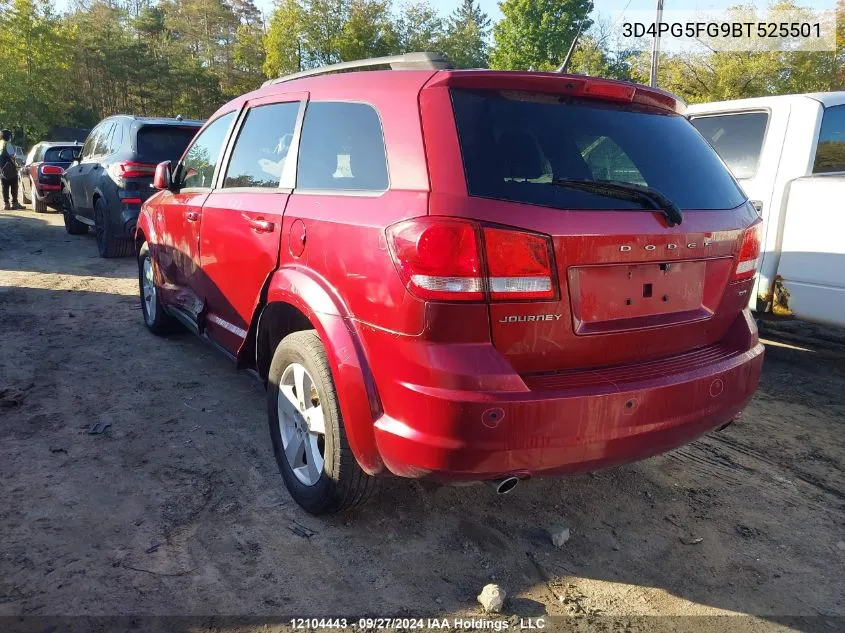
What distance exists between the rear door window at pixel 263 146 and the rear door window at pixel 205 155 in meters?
0.29

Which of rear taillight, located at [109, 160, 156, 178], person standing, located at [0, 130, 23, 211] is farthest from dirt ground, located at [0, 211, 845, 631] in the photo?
person standing, located at [0, 130, 23, 211]

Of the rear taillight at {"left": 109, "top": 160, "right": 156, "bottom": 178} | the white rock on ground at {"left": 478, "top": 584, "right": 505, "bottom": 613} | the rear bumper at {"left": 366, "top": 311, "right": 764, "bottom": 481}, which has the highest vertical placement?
the rear taillight at {"left": 109, "top": 160, "right": 156, "bottom": 178}

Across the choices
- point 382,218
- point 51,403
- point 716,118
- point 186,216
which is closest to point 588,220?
point 382,218

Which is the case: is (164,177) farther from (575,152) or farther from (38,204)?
(38,204)

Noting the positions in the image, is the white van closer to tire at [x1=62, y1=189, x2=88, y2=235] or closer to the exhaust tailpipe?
the exhaust tailpipe

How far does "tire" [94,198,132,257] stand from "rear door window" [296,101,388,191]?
6936 millimetres

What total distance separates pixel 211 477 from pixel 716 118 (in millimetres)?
5336

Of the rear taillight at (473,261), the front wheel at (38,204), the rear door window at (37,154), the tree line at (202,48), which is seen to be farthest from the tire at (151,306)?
the tree line at (202,48)

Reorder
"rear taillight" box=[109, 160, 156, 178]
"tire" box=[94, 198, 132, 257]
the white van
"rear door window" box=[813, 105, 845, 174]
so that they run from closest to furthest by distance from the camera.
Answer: the white van, "rear door window" box=[813, 105, 845, 174], "rear taillight" box=[109, 160, 156, 178], "tire" box=[94, 198, 132, 257]

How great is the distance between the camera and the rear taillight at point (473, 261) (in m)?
2.05

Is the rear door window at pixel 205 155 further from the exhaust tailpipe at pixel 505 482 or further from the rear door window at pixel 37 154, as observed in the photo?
the rear door window at pixel 37 154

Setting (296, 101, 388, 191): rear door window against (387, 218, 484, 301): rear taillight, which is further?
(296, 101, 388, 191): rear door window

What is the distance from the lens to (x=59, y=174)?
45.7ft

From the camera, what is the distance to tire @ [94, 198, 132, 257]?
8883 millimetres
